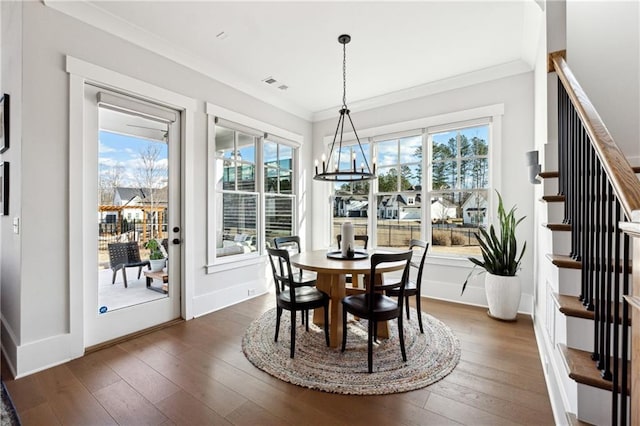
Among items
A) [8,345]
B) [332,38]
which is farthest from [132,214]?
[332,38]

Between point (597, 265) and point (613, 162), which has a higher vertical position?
point (613, 162)

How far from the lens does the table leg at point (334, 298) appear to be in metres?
2.69

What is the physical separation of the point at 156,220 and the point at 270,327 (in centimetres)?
166

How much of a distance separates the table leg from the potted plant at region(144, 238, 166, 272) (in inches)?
68.1

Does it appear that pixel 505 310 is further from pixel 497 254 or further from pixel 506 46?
pixel 506 46

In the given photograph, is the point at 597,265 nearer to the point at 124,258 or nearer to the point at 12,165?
the point at 124,258

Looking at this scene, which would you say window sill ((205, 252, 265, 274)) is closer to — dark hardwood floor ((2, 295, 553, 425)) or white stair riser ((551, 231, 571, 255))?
dark hardwood floor ((2, 295, 553, 425))

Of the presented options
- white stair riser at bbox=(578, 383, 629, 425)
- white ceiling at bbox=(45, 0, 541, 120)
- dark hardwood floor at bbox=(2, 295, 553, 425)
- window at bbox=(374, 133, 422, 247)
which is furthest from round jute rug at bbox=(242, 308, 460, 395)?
white ceiling at bbox=(45, 0, 541, 120)

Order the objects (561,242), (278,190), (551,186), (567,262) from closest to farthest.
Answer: (567,262) < (561,242) < (551,186) < (278,190)

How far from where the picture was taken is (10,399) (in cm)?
195

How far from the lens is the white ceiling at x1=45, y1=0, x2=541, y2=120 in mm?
2527

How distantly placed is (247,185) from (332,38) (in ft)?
7.01

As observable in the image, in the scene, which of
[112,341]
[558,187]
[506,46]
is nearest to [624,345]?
[558,187]

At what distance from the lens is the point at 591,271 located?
1.38 metres
